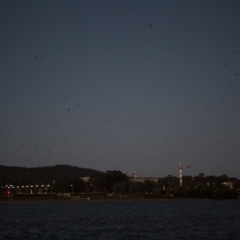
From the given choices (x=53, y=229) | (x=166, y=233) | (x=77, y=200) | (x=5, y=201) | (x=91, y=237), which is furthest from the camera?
(x=77, y=200)

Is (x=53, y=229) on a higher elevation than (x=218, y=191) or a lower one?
lower

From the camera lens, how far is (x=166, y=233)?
178 feet

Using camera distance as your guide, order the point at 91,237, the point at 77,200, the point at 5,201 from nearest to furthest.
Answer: the point at 91,237 < the point at 5,201 < the point at 77,200

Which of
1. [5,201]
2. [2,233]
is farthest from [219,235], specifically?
[5,201]

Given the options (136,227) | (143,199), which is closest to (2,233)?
(136,227)

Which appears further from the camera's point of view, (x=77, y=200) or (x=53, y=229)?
(x=77, y=200)

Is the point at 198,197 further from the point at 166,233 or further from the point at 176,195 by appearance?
the point at 166,233

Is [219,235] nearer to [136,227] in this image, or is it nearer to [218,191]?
[136,227]

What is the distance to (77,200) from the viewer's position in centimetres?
18912

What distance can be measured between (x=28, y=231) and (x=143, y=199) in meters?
136

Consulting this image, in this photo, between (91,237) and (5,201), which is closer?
(91,237)

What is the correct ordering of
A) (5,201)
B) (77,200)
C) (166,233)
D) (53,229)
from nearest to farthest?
(166,233)
(53,229)
(5,201)
(77,200)

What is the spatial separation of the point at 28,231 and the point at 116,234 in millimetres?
10073

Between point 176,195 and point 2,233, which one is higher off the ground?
point 176,195
